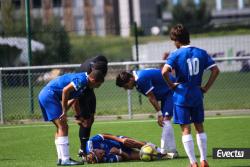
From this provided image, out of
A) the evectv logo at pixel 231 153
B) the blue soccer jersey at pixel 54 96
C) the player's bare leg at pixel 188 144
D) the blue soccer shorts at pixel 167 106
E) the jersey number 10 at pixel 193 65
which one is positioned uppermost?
the jersey number 10 at pixel 193 65

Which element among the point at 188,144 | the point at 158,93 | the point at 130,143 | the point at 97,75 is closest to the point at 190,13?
the point at 158,93

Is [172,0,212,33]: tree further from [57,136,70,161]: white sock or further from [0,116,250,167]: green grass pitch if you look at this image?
[57,136,70,161]: white sock

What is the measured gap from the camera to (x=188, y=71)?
10680 millimetres

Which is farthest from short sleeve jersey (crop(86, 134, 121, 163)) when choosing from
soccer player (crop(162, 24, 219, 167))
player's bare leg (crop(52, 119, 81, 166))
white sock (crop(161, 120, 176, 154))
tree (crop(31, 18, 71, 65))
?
tree (crop(31, 18, 71, 65))

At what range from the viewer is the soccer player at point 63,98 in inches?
456

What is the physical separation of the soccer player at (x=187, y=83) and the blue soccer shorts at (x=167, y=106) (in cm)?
179

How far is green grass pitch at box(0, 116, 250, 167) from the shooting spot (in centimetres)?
1205

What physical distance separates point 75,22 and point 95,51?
25272mm

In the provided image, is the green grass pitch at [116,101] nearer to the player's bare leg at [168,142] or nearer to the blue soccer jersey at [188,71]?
the player's bare leg at [168,142]

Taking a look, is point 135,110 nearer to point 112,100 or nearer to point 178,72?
point 112,100

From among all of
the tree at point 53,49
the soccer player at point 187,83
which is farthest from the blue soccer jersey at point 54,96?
the tree at point 53,49

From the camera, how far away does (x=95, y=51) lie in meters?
48.3

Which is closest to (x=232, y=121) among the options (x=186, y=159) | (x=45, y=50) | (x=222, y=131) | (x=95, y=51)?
(x=222, y=131)

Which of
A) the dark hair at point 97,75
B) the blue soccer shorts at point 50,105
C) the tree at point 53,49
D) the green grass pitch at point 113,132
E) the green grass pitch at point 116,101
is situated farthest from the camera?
the tree at point 53,49
